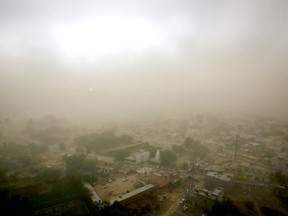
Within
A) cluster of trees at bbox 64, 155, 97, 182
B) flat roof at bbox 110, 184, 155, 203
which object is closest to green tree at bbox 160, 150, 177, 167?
flat roof at bbox 110, 184, 155, 203

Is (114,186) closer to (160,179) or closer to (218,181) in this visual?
(160,179)

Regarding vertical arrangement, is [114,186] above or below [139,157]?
below

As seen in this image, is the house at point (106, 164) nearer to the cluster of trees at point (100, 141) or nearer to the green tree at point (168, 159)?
the cluster of trees at point (100, 141)

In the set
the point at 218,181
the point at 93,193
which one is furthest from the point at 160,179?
the point at 93,193

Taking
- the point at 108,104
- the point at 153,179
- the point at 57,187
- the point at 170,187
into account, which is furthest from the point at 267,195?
the point at 108,104

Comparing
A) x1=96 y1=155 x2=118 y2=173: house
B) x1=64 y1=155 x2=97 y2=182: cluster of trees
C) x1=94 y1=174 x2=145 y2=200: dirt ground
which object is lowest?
x1=94 y1=174 x2=145 y2=200: dirt ground

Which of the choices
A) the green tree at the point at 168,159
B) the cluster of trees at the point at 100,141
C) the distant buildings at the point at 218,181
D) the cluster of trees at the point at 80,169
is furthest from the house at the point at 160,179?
the cluster of trees at the point at 100,141

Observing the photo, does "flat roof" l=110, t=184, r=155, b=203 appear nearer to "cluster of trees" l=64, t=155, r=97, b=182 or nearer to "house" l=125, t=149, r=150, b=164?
"cluster of trees" l=64, t=155, r=97, b=182

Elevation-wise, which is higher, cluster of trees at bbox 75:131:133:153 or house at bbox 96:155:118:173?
cluster of trees at bbox 75:131:133:153

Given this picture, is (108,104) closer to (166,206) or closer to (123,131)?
(123,131)
